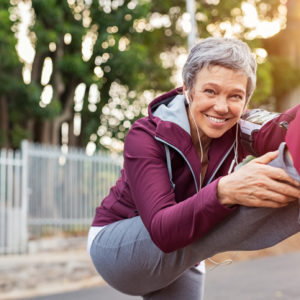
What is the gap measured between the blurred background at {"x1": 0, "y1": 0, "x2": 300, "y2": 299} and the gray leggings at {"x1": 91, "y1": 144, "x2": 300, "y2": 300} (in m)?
6.30

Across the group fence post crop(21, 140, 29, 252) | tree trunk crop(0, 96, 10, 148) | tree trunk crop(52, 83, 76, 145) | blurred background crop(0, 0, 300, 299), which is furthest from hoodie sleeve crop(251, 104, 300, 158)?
tree trunk crop(52, 83, 76, 145)

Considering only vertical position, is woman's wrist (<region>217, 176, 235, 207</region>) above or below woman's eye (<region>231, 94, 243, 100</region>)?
below

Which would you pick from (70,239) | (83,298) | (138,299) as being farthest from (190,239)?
(70,239)

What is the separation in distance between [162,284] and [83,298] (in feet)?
17.0

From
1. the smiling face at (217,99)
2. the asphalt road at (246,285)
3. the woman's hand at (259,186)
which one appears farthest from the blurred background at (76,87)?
the woman's hand at (259,186)

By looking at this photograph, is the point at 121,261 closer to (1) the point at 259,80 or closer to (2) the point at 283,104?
(1) the point at 259,80

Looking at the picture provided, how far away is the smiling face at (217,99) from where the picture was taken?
2.20 m

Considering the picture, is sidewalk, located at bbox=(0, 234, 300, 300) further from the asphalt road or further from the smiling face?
the smiling face

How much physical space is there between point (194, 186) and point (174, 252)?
0.27 metres

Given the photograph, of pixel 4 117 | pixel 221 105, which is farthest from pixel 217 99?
pixel 4 117

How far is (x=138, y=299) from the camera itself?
6820 millimetres

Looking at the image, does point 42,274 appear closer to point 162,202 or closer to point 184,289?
point 184,289

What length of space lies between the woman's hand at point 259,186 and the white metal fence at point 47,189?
8.63 metres

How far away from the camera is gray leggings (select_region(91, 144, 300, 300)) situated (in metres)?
1.91
